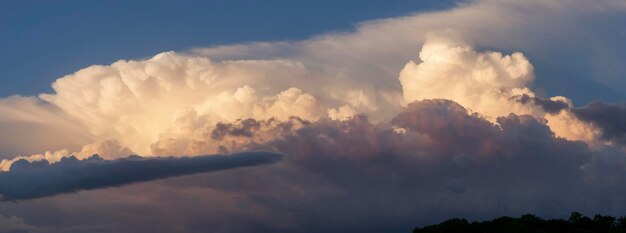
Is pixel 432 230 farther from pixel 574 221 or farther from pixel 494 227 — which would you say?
pixel 574 221

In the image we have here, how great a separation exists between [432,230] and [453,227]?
385 cm

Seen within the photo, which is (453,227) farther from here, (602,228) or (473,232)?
(602,228)

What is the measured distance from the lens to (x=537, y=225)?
141m

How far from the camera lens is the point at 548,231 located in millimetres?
136625

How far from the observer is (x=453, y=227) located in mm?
143625

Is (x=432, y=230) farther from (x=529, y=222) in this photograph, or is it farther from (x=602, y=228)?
(x=602, y=228)

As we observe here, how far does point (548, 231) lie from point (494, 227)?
33.4 ft

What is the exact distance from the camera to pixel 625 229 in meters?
137

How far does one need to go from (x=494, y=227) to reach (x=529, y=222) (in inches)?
258

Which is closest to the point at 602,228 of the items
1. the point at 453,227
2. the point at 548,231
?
the point at 548,231

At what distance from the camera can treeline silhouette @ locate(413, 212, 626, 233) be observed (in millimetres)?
140250

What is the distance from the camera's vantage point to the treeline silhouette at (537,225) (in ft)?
460

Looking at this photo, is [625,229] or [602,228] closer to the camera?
[625,229]

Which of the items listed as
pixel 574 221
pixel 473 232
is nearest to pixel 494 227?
pixel 473 232
